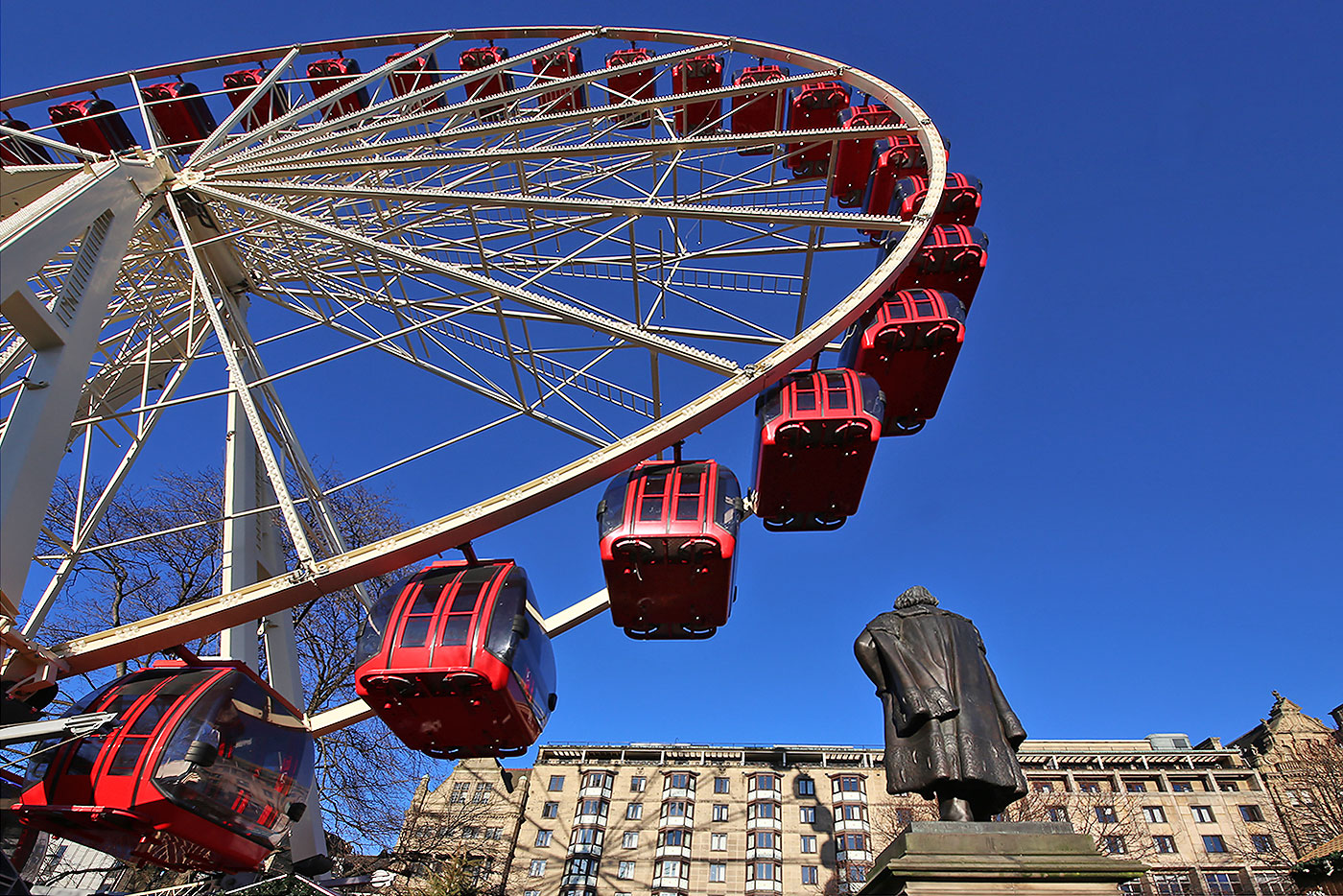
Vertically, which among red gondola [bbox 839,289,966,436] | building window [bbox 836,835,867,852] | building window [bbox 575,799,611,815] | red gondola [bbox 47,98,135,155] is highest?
building window [bbox 575,799,611,815]

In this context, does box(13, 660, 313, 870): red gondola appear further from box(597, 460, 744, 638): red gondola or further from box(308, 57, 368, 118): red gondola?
box(308, 57, 368, 118): red gondola

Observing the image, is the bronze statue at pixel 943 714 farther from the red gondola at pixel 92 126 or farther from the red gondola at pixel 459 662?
the red gondola at pixel 92 126

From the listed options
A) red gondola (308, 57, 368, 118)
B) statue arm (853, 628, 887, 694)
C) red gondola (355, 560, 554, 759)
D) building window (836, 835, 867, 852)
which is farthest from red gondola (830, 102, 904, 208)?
building window (836, 835, 867, 852)

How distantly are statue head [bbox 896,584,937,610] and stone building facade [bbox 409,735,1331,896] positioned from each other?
4623cm

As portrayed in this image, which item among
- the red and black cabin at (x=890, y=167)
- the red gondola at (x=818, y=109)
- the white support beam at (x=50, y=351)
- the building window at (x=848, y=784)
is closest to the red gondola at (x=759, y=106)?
the red gondola at (x=818, y=109)

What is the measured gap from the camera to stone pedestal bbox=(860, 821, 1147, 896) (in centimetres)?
533

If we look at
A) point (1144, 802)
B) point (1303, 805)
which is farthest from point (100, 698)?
point (1144, 802)

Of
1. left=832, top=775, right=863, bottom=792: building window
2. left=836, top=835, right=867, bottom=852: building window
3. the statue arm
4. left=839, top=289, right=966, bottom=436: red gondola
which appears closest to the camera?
the statue arm

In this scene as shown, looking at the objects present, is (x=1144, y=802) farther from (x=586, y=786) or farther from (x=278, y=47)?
(x=278, y=47)

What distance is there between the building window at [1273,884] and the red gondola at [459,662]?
50484 mm

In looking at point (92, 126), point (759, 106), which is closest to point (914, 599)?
point (759, 106)

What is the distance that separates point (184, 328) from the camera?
1434 centimetres

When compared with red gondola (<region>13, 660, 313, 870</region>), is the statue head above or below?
above

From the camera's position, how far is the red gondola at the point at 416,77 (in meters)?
18.2
